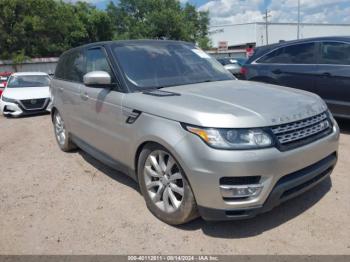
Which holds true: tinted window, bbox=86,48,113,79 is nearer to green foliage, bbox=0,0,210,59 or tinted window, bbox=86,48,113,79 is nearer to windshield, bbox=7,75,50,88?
windshield, bbox=7,75,50,88

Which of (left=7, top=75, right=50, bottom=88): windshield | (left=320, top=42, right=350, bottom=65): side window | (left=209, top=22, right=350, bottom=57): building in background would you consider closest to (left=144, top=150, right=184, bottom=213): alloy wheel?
(left=320, top=42, right=350, bottom=65): side window

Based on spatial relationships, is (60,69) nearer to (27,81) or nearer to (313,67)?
(313,67)

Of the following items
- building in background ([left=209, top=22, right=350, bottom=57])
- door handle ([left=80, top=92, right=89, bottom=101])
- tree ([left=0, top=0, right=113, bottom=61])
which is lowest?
building in background ([left=209, top=22, right=350, bottom=57])

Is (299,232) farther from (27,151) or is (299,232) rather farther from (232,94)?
(27,151)

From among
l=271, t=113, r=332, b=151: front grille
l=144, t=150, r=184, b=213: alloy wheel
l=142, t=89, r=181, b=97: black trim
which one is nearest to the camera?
l=271, t=113, r=332, b=151: front grille

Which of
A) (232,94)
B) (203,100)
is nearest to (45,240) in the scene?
(203,100)

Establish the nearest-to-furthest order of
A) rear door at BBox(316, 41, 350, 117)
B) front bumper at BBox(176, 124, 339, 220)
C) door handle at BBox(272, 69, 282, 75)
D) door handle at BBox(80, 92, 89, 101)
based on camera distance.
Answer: front bumper at BBox(176, 124, 339, 220), door handle at BBox(80, 92, 89, 101), rear door at BBox(316, 41, 350, 117), door handle at BBox(272, 69, 282, 75)

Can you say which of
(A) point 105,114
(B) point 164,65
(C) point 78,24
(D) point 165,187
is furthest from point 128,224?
(C) point 78,24

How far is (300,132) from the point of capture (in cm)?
289

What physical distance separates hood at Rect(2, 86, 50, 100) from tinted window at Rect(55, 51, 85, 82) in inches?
190

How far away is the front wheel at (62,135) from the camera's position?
560cm

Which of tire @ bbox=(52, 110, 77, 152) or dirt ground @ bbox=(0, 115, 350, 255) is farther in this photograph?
tire @ bbox=(52, 110, 77, 152)

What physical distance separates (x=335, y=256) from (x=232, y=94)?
166 cm

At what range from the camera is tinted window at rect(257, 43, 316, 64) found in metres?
6.28
